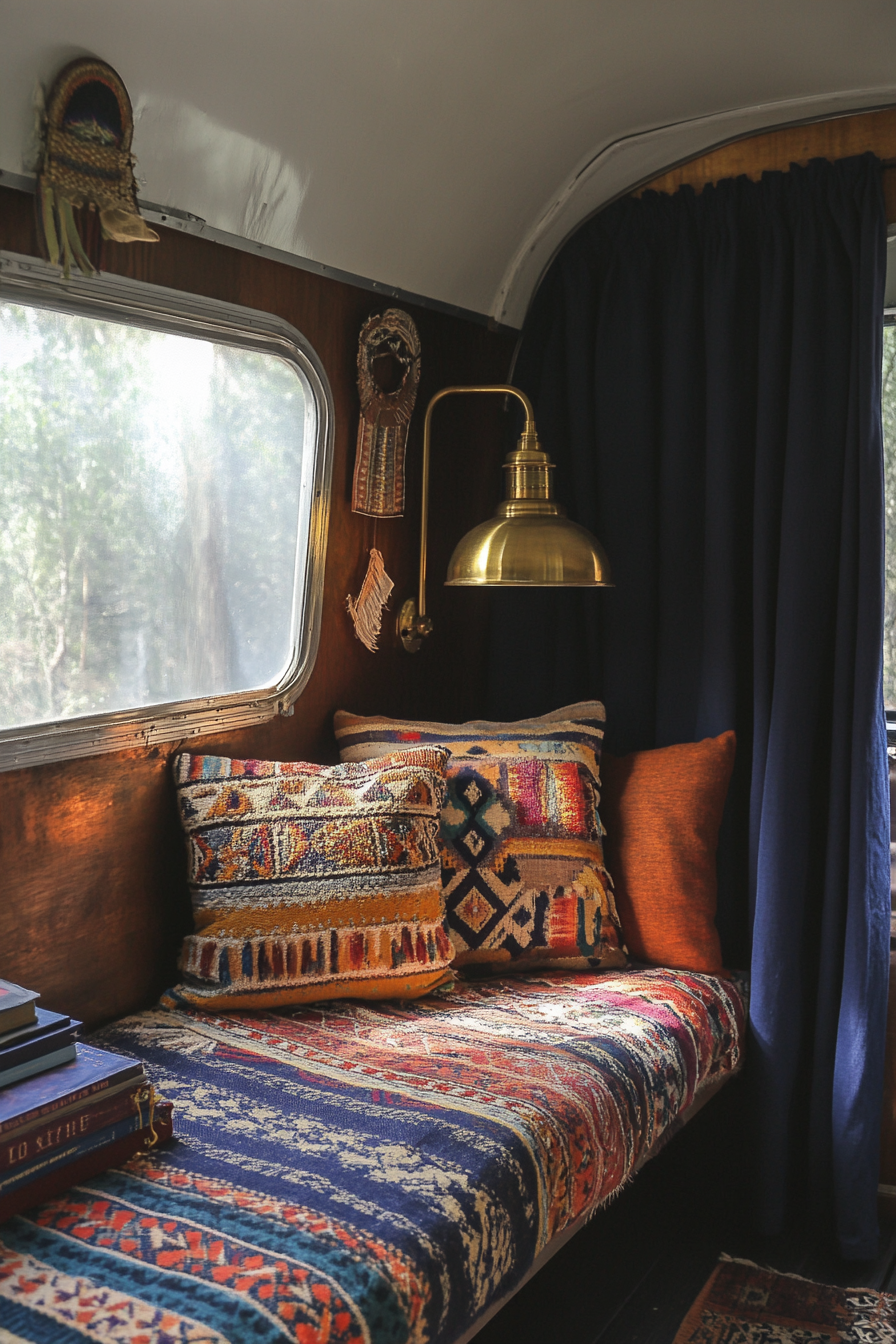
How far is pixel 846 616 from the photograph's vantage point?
2463 mm

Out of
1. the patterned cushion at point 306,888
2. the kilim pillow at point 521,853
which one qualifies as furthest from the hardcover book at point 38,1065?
the kilim pillow at point 521,853

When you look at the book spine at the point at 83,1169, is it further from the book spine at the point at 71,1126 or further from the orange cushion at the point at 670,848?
the orange cushion at the point at 670,848

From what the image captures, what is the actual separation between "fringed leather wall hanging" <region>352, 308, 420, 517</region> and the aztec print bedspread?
1085 millimetres

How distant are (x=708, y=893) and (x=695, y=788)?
0.22m

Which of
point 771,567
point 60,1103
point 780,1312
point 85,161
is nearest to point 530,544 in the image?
point 771,567

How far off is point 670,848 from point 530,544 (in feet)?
2.38

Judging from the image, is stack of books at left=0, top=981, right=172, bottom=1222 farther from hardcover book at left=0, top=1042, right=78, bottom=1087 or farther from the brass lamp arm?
the brass lamp arm

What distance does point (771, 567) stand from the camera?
8.41 feet

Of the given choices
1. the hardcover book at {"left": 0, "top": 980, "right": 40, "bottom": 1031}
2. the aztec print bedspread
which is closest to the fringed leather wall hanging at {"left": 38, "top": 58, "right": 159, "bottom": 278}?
the hardcover book at {"left": 0, "top": 980, "right": 40, "bottom": 1031}

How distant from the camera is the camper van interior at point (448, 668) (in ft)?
5.26

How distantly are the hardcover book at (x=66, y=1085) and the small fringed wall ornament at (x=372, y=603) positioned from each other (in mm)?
1209

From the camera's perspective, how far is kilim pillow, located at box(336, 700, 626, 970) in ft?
7.52

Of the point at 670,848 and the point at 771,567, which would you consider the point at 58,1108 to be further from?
the point at 771,567

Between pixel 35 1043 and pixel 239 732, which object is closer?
pixel 35 1043
